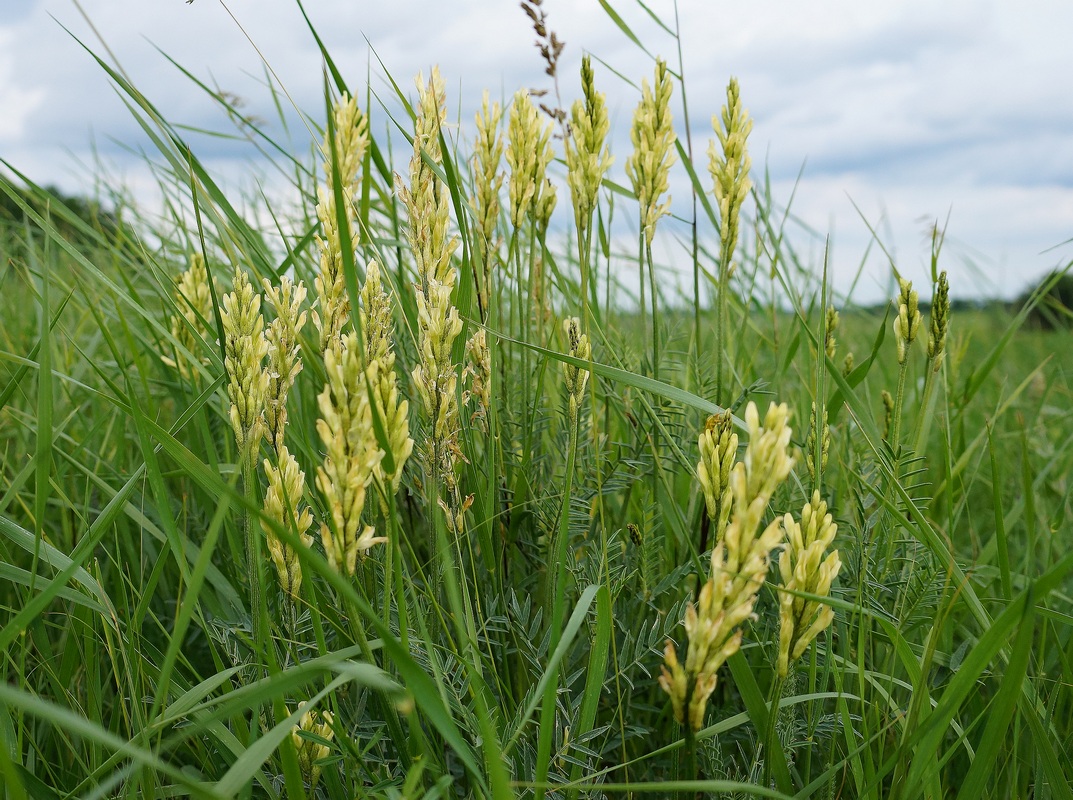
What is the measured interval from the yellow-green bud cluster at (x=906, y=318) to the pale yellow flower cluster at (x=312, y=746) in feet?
4.29

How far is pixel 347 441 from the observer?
3.28 ft

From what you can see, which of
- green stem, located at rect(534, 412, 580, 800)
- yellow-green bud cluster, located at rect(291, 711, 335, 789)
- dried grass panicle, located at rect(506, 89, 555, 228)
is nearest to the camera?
green stem, located at rect(534, 412, 580, 800)

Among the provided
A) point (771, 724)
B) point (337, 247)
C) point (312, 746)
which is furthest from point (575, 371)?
point (312, 746)

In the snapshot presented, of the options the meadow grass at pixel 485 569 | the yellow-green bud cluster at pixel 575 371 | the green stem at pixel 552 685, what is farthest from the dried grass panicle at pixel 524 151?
the green stem at pixel 552 685

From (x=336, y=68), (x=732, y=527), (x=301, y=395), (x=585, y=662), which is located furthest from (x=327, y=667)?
(x=301, y=395)

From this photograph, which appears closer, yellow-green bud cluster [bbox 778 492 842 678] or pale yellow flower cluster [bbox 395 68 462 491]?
yellow-green bud cluster [bbox 778 492 842 678]

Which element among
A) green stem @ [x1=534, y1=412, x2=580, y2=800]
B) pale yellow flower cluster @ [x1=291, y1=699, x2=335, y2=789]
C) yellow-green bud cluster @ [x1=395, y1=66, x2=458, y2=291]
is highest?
yellow-green bud cluster @ [x1=395, y1=66, x2=458, y2=291]

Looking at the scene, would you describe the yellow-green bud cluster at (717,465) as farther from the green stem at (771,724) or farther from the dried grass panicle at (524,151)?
the dried grass panicle at (524,151)

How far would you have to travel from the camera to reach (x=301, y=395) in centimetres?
233

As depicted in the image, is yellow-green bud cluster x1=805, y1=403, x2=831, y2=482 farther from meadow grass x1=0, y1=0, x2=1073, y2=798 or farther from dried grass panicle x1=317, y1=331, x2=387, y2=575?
dried grass panicle x1=317, y1=331, x2=387, y2=575

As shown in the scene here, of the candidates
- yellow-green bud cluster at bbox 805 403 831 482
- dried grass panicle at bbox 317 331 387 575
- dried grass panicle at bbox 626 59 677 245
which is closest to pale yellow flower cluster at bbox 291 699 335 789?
dried grass panicle at bbox 317 331 387 575

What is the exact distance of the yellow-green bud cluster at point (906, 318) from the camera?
1599 millimetres

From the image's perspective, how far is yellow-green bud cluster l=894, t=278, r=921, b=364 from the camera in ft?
5.24

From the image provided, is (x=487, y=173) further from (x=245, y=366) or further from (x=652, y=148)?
(x=245, y=366)
